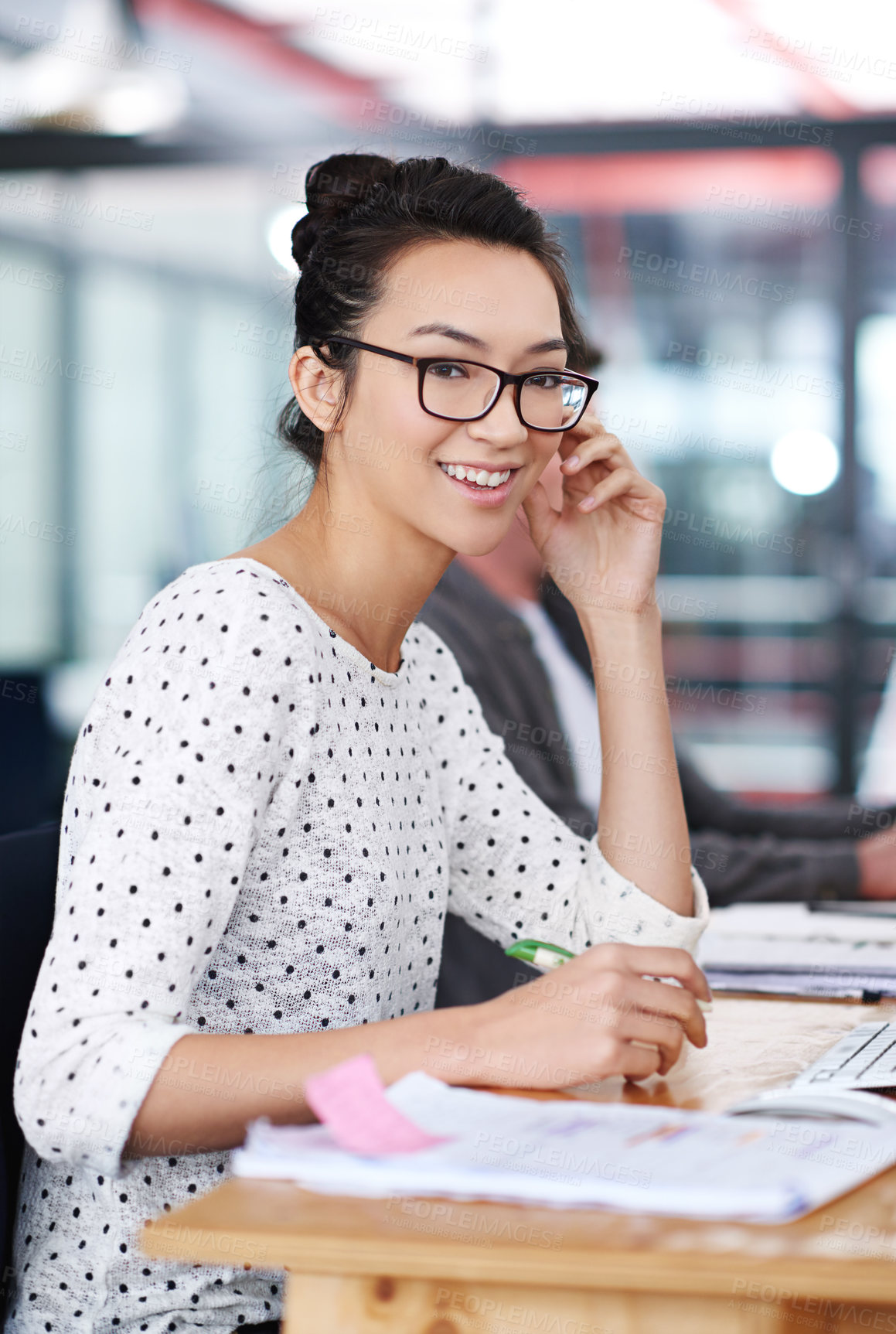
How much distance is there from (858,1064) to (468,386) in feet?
2.03

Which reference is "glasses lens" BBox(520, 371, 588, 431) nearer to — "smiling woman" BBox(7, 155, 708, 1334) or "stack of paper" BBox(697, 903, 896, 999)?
"smiling woman" BBox(7, 155, 708, 1334)

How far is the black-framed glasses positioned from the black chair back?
0.49 metres

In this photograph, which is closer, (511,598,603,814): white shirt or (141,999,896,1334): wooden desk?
(141,999,896,1334): wooden desk

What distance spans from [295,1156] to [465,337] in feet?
2.26

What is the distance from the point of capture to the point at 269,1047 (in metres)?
0.83

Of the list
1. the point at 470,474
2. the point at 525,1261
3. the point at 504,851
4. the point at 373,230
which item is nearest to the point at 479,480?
the point at 470,474

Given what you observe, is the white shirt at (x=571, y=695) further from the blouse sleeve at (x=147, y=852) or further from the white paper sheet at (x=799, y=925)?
the blouse sleeve at (x=147, y=852)

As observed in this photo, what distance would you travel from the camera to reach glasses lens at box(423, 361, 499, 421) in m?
1.13

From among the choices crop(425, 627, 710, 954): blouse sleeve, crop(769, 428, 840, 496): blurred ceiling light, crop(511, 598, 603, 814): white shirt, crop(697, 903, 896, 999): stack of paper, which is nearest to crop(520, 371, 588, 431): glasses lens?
crop(425, 627, 710, 954): blouse sleeve

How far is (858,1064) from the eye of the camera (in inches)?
36.0

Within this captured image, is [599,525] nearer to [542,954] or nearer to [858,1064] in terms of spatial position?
[542,954]

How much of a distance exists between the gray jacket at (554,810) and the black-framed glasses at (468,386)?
736 mm

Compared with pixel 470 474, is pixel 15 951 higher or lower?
lower

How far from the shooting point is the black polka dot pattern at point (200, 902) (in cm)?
83
